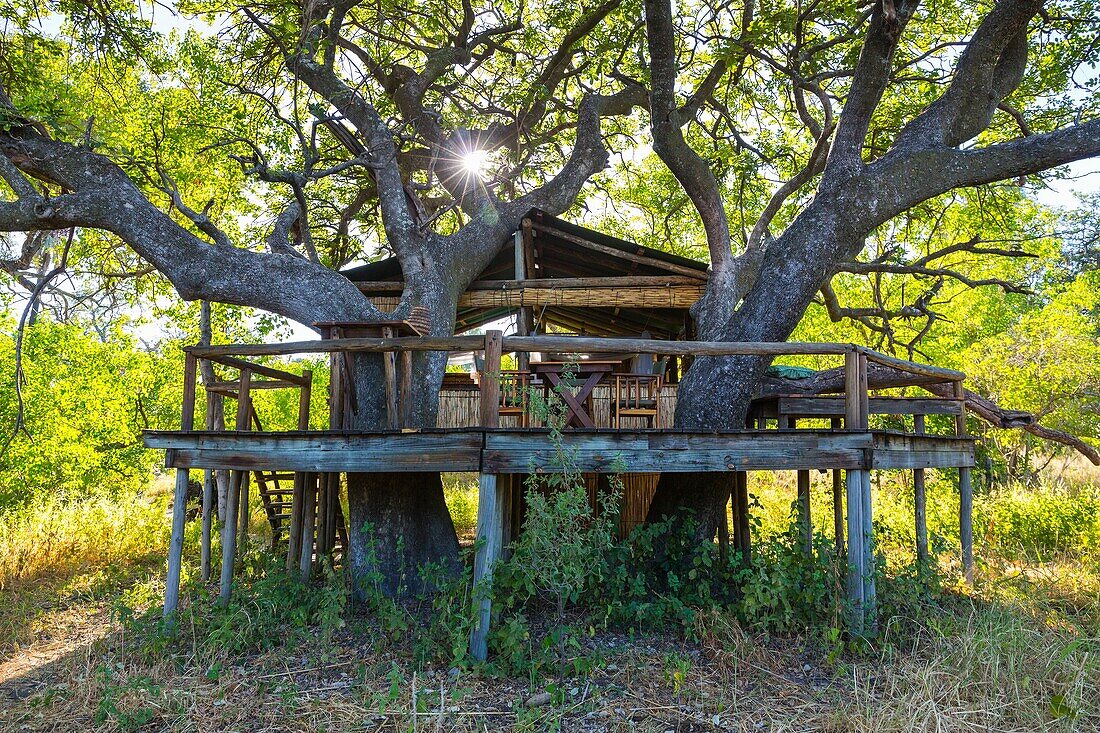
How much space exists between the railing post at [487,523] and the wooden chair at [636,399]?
446cm

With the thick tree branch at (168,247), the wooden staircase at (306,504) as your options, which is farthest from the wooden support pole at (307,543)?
the thick tree branch at (168,247)

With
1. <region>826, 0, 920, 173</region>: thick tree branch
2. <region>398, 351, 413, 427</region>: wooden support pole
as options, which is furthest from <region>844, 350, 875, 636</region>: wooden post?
<region>398, 351, 413, 427</region>: wooden support pole

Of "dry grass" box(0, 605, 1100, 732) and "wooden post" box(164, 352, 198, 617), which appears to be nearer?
"dry grass" box(0, 605, 1100, 732)

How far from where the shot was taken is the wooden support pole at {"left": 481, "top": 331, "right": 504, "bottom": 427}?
5.98m

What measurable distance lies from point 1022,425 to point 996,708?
17.3 feet

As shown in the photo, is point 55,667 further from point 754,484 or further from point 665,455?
point 754,484

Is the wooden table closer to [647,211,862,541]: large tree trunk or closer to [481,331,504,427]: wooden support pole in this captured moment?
[647,211,862,541]: large tree trunk

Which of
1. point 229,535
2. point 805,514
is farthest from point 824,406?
point 229,535

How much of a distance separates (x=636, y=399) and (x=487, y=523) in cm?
499

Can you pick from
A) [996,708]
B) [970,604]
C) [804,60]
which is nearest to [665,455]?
[996,708]

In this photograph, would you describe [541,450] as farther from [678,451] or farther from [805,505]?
[805,505]

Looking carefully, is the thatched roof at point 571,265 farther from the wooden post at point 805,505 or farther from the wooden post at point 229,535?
the wooden post at point 229,535

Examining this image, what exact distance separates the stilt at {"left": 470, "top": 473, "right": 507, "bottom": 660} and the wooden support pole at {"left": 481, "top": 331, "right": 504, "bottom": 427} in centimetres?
52

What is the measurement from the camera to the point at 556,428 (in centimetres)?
570
